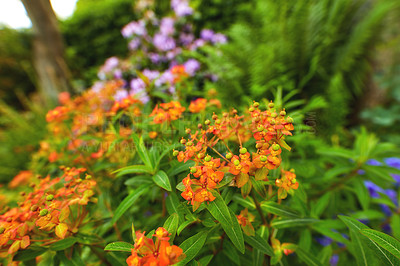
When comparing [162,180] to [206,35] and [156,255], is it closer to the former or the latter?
[156,255]

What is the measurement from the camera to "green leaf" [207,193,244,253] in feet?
1.32

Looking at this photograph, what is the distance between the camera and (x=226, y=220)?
1.33 feet

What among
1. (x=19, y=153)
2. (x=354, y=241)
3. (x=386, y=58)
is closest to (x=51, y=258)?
(x=354, y=241)

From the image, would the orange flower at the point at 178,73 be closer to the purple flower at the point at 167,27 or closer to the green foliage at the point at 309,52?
the green foliage at the point at 309,52

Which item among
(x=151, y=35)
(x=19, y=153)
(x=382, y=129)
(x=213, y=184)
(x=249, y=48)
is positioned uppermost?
(x=151, y=35)

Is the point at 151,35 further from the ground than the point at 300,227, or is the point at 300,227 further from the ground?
the point at 151,35

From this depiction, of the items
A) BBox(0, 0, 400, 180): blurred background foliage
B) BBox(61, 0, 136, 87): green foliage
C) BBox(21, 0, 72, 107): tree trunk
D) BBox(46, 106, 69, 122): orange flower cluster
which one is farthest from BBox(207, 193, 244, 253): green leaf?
BBox(61, 0, 136, 87): green foliage

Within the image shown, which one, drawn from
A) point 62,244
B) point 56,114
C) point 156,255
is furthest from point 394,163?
point 56,114

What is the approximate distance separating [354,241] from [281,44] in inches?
71.9

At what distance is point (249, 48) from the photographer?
74.9 inches

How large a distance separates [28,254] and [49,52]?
9.37 ft

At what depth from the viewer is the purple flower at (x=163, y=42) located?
234 centimetres

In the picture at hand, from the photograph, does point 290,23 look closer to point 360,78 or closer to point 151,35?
point 360,78

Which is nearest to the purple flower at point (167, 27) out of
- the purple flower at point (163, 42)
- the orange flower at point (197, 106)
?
the purple flower at point (163, 42)
